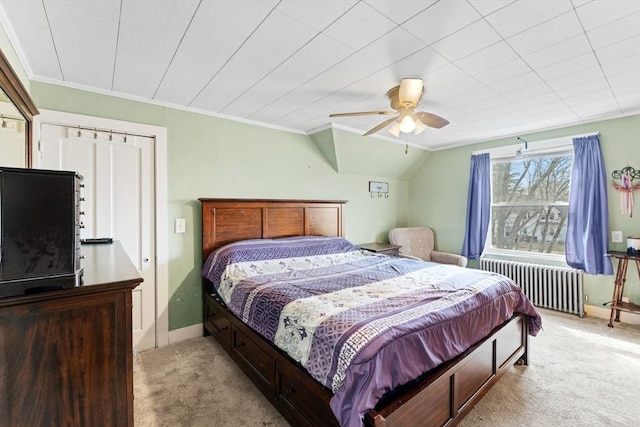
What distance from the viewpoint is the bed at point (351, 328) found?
54.0 inches

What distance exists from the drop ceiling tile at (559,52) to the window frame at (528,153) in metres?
2.16

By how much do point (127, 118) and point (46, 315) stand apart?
246cm

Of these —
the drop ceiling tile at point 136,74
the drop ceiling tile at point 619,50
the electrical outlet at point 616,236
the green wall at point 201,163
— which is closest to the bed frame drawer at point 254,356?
the green wall at point 201,163

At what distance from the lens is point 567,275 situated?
3.67 meters

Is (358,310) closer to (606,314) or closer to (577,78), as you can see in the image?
(577,78)

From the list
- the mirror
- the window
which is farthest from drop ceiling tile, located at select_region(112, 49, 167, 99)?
the window

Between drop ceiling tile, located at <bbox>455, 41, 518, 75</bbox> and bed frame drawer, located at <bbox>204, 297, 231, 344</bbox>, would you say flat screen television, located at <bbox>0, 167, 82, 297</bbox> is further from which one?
drop ceiling tile, located at <bbox>455, 41, 518, 75</bbox>

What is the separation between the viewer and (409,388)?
1.45m

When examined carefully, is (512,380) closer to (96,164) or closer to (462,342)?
(462,342)

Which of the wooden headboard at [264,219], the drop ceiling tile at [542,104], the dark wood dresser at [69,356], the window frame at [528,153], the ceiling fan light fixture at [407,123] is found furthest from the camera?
the window frame at [528,153]

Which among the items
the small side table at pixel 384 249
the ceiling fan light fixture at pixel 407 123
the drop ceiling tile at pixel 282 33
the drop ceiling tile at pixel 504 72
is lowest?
the small side table at pixel 384 249

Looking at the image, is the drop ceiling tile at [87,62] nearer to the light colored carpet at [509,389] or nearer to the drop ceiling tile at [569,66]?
the light colored carpet at [509,389]

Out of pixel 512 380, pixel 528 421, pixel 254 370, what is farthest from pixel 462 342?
pixel 254 370

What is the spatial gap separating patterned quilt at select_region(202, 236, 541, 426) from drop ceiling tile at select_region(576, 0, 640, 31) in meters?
1.77
